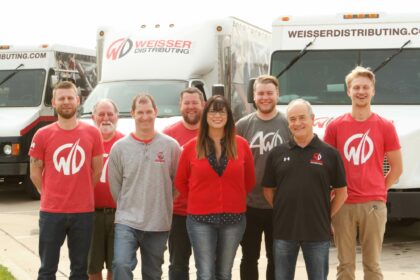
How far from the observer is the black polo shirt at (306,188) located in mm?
5297

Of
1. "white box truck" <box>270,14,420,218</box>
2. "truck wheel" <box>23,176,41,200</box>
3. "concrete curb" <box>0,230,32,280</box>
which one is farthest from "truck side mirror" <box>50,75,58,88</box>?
"white box truck" <box>270,14,420,218</box>

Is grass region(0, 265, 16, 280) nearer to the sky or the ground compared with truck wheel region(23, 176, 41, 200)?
nearer to the ground

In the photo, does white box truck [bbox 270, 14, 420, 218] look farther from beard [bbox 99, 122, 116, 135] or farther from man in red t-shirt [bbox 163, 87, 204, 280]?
beard [bbox 99, 122, 116, 135]

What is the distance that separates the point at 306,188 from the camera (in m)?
5.29

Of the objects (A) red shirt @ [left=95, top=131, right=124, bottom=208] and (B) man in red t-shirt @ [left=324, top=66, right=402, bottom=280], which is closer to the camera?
(B) man in red t-shirt @ [left=324, top=66, right=402, bottom=280]

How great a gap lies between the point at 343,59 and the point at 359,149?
12.3 ft

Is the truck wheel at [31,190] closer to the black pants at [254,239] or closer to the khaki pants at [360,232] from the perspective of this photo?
the black pants at [254,239]

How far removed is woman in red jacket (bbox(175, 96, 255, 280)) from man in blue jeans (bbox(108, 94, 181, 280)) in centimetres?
16

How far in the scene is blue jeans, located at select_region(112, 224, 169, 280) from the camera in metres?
5.43

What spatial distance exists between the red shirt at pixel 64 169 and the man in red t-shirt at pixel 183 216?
0.68 metres

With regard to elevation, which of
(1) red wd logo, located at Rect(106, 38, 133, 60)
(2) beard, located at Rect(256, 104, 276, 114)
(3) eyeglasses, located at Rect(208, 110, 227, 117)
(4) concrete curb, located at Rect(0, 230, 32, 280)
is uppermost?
(1) red wd logo, located at Rect(106, 38, 133, 60)

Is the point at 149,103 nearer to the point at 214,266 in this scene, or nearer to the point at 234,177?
the point at 234,177

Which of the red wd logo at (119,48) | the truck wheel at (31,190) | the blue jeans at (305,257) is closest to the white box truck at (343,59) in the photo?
the red wd logo at (119,48)

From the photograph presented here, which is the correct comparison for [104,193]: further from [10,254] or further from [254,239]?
[10,254]
